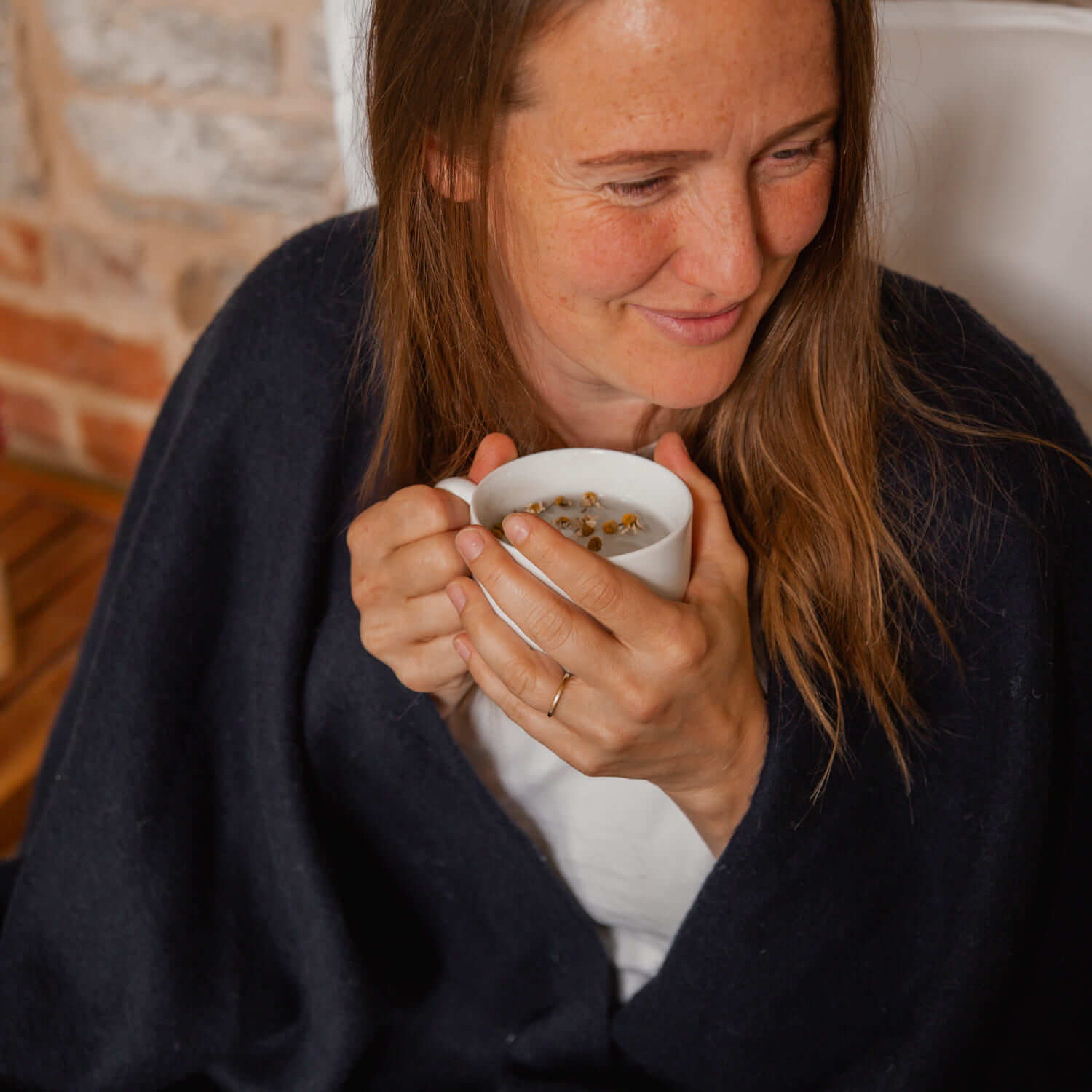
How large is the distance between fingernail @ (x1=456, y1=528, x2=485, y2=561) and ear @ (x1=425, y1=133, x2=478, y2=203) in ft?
0.91

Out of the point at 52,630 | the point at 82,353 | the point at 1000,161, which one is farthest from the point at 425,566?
the point at 82,353

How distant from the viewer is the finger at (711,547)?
0.80 meters

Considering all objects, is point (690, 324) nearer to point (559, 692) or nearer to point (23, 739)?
point (559, 692)

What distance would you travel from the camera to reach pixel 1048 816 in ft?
3.13

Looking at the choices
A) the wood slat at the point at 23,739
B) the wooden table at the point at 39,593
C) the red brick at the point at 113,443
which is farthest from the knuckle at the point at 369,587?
the red brick at the point at 113,443

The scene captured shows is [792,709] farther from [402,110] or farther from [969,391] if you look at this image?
[402,110]

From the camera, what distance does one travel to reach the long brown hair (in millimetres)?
865

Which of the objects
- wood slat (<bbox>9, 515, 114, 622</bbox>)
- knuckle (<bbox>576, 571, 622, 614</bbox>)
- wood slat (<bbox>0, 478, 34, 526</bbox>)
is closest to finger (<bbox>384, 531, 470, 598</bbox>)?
knuckle (<bbox>576, 571, 622, 614</bbox>)

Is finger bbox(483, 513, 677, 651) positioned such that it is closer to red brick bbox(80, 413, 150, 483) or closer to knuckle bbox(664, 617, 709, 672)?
knuckle bbox(664, 617, 709, 672)

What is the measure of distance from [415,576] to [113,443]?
164 cm

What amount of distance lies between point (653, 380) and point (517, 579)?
22 cm

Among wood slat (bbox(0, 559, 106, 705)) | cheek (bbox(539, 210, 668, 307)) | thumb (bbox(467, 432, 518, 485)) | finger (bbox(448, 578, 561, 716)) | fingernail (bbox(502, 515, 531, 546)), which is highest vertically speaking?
cheek (bbox(539, 210, 668, 307))

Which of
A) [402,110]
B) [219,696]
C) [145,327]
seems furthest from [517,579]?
[145,327]

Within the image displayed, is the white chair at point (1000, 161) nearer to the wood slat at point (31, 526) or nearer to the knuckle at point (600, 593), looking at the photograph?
the knuckle at point (600, 593)
